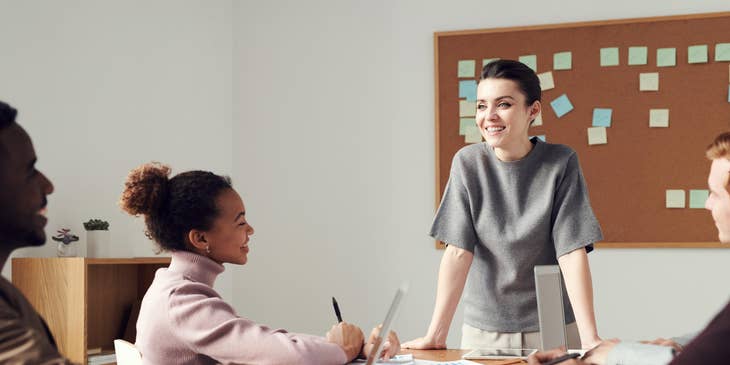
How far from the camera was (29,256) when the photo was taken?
3.16 metres

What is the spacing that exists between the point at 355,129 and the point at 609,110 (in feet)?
4.21

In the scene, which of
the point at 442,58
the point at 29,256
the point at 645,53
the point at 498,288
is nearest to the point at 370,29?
the point at 442,58

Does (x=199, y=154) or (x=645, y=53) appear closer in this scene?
(x=645, y=53)

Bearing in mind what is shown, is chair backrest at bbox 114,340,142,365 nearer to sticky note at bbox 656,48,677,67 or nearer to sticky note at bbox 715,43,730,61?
sticky note at bbox 656,48,677,67

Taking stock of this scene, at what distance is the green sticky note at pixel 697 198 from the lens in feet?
12.5

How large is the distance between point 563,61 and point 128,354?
9.52 ft

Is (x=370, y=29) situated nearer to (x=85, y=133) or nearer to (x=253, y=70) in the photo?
(x=253, y=70)

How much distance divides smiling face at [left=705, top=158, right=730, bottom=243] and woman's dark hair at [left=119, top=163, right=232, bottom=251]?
1.02 meters

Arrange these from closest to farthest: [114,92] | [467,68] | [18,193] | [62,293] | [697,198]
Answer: [18,193], [62,293], [114,92], [697,198], [467,68]

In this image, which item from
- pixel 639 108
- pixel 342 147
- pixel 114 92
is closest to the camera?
pixel 114 92

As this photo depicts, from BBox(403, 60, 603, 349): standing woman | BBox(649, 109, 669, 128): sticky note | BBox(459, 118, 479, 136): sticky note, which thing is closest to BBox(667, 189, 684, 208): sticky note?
BBox(649, 109, 669, 128): sticky note

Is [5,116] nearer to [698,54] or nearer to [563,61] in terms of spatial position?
[563,61]

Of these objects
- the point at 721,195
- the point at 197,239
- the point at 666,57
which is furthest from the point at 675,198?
the point at 197,239

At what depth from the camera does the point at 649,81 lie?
392cm
